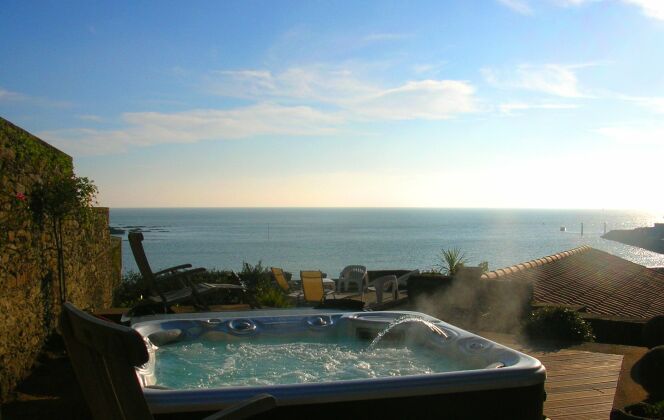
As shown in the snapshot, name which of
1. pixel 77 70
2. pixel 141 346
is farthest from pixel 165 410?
pixel 77 70

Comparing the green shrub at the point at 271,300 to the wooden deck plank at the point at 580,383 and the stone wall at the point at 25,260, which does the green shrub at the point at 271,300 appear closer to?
the stone wall at the point at 25,260

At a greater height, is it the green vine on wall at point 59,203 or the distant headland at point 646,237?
the green vine on wall at point 59,203

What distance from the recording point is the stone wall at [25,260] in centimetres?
465

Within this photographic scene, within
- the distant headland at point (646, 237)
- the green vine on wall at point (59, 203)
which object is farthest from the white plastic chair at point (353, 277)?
the distant headland at point (646, 237)

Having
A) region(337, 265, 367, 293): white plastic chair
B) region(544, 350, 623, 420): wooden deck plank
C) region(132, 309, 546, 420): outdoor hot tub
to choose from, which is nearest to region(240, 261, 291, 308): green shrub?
region(337, 265, 367, 293): white plastic chair

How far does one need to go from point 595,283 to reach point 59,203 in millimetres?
9868

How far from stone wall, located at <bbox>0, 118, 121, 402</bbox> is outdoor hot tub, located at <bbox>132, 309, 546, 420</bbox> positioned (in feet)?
2.99

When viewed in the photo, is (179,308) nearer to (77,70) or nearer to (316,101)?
(77,70)

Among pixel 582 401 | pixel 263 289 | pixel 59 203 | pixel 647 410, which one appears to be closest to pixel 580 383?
pixel 582 401

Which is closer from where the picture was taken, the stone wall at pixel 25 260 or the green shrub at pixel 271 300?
the stone wall at pixel 25 260

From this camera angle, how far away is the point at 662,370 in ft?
13.3

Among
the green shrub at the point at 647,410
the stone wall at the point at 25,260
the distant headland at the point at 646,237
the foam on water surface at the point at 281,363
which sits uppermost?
the stone wall at the point at 25,260

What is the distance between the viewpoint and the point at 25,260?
5.09m

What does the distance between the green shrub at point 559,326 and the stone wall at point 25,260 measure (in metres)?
4.87
